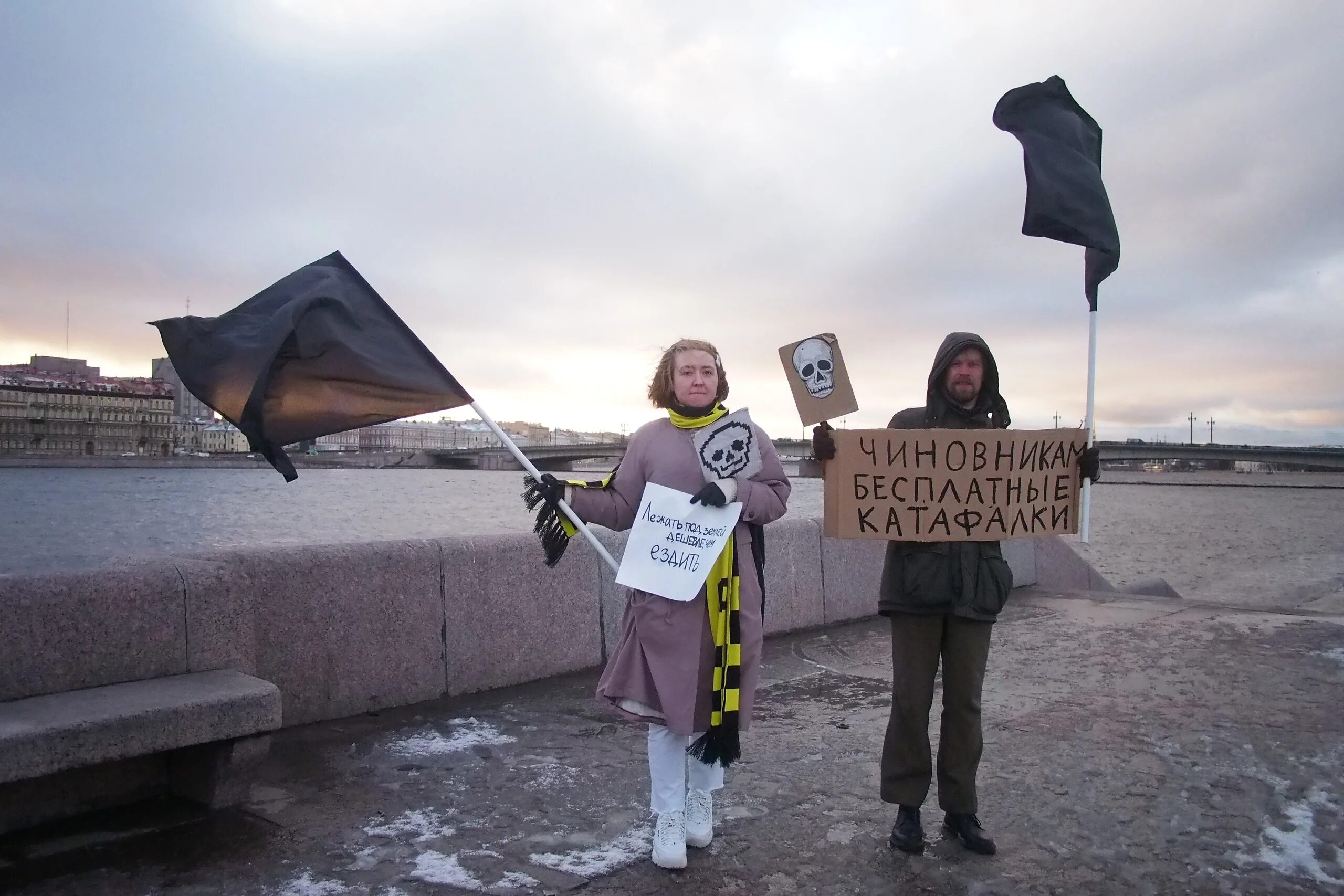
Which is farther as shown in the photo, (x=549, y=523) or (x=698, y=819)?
(x=549, y=523)

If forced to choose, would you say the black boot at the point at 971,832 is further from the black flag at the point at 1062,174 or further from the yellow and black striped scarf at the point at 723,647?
the black flag at the point at 1062,174

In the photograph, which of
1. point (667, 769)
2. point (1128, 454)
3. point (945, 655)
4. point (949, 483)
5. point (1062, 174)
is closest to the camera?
point (667, 769)

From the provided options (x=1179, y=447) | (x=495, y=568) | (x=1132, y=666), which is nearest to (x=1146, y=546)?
(x=1179, y=447)

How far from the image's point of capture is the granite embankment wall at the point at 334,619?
3977 mm

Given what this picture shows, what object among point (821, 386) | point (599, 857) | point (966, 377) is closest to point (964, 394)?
point (966, 377)

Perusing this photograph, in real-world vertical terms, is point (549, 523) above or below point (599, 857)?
above

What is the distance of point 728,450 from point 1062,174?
1.95m

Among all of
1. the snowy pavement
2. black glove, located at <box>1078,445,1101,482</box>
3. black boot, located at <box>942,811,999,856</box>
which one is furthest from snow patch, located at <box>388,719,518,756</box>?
black glove, located at <box>1078,445,1101,482</box>

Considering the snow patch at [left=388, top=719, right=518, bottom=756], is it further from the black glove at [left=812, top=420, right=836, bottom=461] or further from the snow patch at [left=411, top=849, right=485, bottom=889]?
the black glove at [left=812, top=420, right=836, bottom=461]

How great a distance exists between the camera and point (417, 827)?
12.8 ft

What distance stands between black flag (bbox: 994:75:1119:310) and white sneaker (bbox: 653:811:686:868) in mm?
2764

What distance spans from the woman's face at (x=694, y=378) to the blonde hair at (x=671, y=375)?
2cm

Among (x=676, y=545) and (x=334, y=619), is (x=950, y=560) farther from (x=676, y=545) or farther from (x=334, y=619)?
(x=334, y=619)

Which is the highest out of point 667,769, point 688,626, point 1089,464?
point 1089,464
